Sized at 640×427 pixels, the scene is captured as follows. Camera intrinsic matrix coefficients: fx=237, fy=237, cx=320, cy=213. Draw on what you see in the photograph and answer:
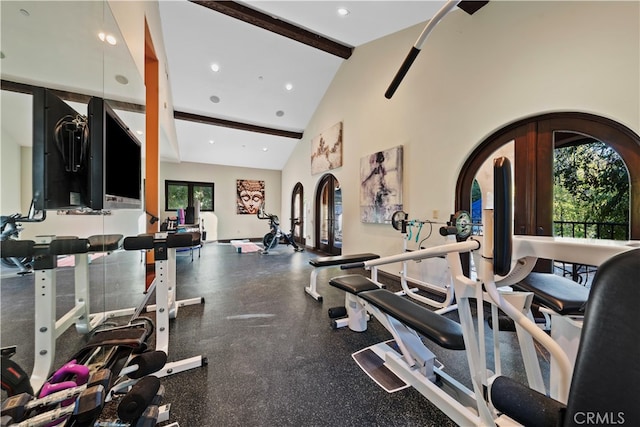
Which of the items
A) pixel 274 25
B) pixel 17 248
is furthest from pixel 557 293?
pixel 274 25

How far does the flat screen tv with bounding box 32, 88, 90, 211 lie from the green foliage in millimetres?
3667

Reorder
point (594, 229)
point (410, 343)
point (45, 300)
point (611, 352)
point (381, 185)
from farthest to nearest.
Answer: point (381, 185) < point (594, 229) < point (410, 343) < point (45, 300) < point (611, 352)

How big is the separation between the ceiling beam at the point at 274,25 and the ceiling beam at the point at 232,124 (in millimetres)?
2919

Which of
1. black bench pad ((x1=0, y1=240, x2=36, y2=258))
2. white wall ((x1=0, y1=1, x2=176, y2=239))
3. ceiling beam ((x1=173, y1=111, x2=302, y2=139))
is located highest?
ceiling beam ((x1=173, y1=111, x2=302, y2=139))

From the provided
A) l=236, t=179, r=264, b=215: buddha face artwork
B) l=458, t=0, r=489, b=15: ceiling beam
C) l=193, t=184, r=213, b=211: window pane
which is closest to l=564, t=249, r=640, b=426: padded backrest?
l=458, t=0, r=489, b=15: ceiling beam

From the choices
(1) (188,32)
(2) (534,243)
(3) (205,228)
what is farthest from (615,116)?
(3) (205,228)

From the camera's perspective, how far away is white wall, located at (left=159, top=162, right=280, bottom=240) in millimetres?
8039

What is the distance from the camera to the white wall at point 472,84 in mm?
1900

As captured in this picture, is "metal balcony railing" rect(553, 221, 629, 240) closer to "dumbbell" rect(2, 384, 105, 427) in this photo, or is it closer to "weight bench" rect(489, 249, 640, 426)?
"weight bench" rect(489, 249, 640, 426)

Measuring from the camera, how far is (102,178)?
1.19m

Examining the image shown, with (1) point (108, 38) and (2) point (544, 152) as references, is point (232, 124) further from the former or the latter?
(2) point (544, 152)

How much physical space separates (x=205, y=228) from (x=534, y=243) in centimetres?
874

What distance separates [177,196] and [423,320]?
8.69 m

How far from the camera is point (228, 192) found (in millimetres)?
8664
